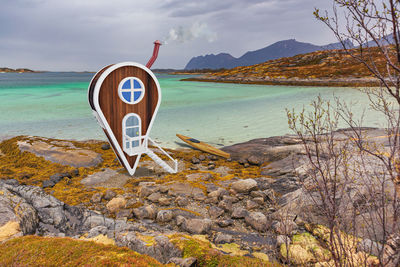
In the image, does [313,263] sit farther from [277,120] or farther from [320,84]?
[320,84]

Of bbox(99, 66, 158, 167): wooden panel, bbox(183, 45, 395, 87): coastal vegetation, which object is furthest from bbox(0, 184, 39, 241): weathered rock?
bbox(183, 45, 395, 87): coastal vegetation

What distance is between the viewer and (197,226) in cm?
746

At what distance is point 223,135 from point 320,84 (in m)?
54.8

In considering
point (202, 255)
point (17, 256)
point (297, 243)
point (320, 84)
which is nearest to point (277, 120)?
point (297, 243)

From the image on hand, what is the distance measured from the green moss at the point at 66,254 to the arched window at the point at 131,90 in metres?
8.46

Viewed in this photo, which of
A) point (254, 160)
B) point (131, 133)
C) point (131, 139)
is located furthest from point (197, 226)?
Answer: point (254, 160)

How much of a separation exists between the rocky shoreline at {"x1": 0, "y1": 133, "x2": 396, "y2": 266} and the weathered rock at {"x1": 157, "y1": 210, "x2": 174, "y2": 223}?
33 mm

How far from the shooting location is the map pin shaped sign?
11.6 meters

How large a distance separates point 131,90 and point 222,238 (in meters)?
8.95

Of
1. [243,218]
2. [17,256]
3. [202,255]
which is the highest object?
[17,256]

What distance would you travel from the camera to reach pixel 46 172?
12.9 m

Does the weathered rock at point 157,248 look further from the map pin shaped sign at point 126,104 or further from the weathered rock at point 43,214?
the map pin shaped sign at point 126,104

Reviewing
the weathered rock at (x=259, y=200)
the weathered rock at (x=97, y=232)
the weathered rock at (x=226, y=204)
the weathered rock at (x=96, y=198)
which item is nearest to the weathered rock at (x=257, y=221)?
the weathered rock at (x=226, y=204)

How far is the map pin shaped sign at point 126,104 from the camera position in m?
11.6
